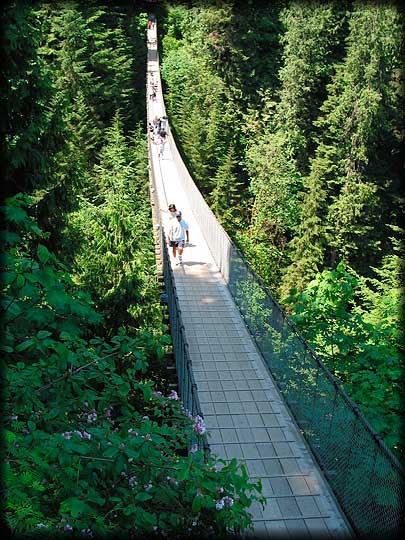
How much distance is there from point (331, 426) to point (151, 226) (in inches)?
690

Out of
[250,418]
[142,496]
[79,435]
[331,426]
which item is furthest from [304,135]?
[142,496]

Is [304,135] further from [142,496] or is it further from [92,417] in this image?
[142,496]

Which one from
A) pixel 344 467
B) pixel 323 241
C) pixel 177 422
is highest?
pixel 177 422

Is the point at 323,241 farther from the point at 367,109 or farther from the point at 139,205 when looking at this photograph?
the point at 139,205

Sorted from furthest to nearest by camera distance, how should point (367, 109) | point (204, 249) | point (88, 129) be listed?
point (88, 129)
point (367, 109)
point (204, 249)

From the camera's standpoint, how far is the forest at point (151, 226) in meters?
2.96

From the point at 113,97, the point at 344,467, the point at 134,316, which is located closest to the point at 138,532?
the point at 344,467

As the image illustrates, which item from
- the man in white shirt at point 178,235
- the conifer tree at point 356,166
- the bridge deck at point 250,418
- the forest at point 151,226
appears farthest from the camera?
the conifer tree at point 356,166

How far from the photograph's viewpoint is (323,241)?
24.5 meters

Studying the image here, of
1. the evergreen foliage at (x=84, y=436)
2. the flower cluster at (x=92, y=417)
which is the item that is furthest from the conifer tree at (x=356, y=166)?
the flower cluster at (x=92, y=417)

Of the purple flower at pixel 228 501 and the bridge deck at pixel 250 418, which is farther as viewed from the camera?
the bridge deck at pixel 250 418

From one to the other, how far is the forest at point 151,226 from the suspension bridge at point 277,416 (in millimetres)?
469

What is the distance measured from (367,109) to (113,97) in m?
15.8

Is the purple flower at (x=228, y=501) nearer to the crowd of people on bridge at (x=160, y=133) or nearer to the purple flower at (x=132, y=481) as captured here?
the purple flower at (x=132, y=481)
